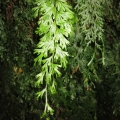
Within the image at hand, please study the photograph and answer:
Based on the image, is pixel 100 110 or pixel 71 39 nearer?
pixel 71 39

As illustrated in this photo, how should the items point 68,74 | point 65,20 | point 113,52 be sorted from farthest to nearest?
1. point 113,52
2. point 68,74
3. point 65,20

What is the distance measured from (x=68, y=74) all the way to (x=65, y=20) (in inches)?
20.2

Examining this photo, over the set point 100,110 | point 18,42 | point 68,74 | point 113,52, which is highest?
point 18,42

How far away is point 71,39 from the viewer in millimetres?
1522

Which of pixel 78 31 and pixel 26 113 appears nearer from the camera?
pixel 78 31

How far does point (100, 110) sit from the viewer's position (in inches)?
70.2

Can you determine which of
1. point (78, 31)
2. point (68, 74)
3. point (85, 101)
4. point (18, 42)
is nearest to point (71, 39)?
point (78, 31)

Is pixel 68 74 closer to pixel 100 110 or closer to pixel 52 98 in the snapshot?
pixel 52 98

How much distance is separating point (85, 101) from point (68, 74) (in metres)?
0.26

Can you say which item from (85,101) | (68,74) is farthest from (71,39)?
(85,101)

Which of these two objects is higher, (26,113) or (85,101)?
(85,101)

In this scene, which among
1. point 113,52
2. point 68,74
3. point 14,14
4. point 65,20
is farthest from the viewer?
point 113,52

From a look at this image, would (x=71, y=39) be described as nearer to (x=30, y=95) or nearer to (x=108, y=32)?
(x=108, y=32)

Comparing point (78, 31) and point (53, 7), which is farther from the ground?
point (53, 7)
